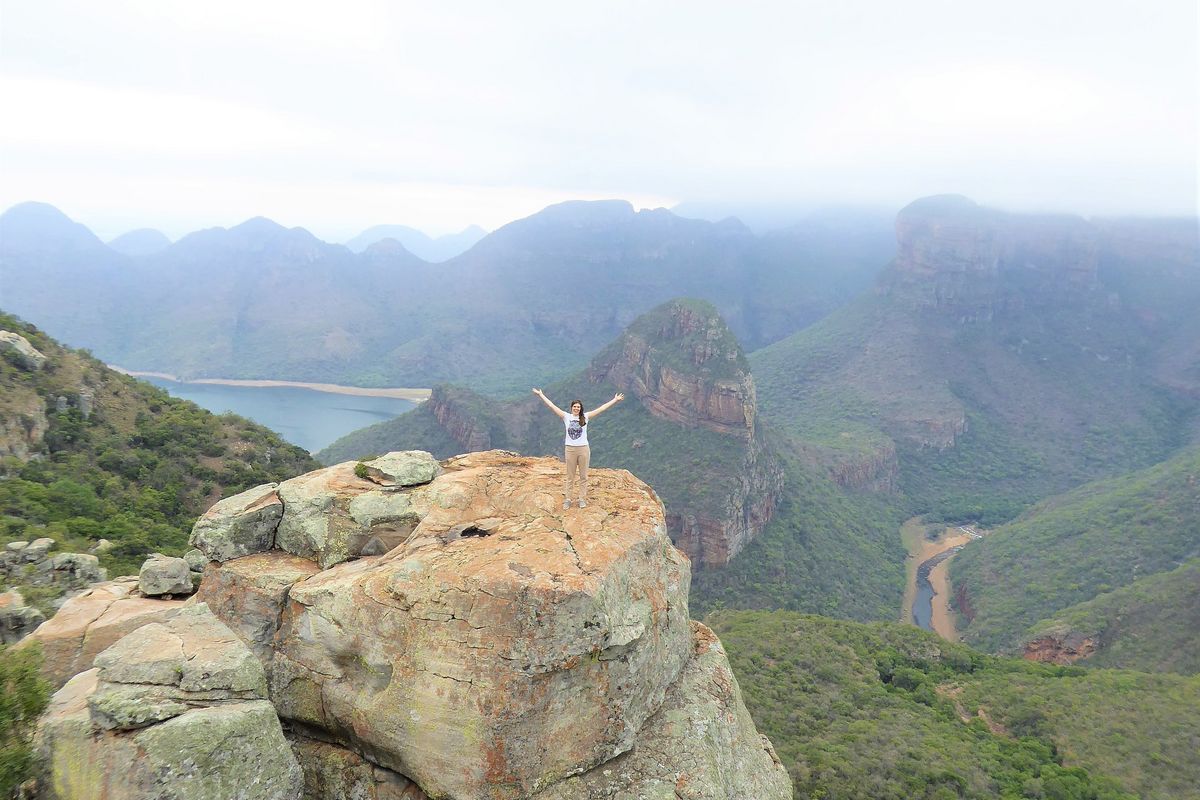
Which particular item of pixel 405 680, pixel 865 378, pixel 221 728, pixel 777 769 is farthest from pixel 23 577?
pixel 865 378

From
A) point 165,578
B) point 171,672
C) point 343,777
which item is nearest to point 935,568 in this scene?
point 343,777

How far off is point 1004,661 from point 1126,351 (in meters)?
127

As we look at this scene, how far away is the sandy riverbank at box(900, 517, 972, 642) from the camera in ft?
215

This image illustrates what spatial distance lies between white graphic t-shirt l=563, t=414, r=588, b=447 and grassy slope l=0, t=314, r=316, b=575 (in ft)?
61.9

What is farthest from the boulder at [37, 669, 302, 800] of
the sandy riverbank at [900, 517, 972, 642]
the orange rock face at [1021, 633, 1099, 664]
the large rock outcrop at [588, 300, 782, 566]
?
the sandy riverbank at [900, 517, 972, 642]

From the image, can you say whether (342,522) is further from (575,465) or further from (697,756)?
(697,756)

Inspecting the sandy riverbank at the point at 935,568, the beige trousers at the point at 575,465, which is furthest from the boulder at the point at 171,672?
the sandy riverbank at the point at 935,568

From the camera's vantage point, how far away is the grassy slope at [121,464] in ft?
77.5

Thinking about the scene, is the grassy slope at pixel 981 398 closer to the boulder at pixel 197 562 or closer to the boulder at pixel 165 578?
the boulder at pixel 197 562

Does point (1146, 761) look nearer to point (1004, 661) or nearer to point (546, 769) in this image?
point (1004, 661)

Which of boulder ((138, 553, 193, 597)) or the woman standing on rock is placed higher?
the woman standing on rock

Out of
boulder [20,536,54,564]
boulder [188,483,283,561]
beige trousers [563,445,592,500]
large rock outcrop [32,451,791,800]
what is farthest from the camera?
boulder [20,536,54,564]

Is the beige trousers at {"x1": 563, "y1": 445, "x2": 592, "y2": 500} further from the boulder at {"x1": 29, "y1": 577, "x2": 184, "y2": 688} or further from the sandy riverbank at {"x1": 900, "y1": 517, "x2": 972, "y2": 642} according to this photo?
the sandy riverbank at {"x1": 900, "y1": 517, "x2": 972, "y2": 642}

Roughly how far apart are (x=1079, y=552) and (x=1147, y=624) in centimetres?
1966
